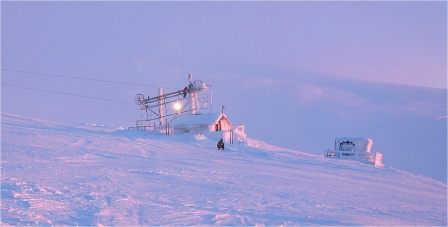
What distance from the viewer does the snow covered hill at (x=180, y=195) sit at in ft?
27.4

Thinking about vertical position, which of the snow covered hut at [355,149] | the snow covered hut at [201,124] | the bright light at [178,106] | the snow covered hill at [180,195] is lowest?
the snow covered hill at [180,195]

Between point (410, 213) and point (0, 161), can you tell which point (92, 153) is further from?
point (410, 213)

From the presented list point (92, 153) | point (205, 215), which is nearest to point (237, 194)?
point (205, 215)

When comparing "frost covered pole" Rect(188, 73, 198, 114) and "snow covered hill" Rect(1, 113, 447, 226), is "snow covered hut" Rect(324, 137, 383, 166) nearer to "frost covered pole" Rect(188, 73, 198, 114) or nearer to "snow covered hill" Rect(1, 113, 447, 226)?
"frost covered pole" Rect(188, 73, 198, 114)

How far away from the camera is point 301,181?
15023 millimetres

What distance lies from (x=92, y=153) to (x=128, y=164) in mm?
2894

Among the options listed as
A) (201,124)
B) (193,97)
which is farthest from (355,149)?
(193,97)

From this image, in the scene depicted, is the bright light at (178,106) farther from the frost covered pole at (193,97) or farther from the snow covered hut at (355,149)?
the snow covered hut at (355,149)

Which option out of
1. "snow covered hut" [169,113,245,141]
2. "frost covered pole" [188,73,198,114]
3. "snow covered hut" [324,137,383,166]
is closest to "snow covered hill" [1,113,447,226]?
"snow covered hut" [324,137,383,166]

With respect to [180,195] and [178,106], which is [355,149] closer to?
[178,106]

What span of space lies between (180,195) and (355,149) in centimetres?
2799

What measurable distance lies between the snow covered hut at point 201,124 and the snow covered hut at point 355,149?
354 inches

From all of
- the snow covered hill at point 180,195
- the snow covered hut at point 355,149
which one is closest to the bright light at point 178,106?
the snow covered hut at point 355,149

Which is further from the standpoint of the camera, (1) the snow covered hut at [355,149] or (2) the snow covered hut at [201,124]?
(2) the snow covered hut at [201,124]
